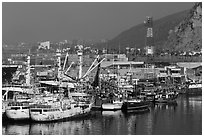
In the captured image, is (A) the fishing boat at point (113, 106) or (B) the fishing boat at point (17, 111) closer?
(B) the fishing boat at point (17, 111)

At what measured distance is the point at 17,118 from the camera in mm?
8570

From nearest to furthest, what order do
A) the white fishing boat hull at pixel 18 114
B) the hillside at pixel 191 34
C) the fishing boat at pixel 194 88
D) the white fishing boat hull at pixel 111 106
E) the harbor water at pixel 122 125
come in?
the harbor water at pixel 122 125 → the white fishing boat hull at pixel 18 114 → the white fishing boat hull at pixel 111 106 → the fishing boat at pixel 194 88 → the hillside at pixel 191 34

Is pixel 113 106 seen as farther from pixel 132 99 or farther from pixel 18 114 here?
pixel 18 114

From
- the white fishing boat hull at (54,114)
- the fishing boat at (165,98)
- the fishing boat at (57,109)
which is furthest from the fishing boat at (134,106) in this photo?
the fishing boat at (165,98)

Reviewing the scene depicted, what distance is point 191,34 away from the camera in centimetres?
3306

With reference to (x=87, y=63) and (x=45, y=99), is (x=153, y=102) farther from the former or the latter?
(x=87, y=63)

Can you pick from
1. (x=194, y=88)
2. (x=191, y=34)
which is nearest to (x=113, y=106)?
(x=194, y=88)

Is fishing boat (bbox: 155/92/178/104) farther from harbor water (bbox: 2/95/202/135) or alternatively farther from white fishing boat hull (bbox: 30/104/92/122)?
white fishing boat hull (bbox: 30/104/92/122)

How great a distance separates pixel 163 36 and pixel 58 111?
37.0m

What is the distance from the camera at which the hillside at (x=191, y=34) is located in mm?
32344

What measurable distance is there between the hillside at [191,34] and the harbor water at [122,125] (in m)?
21.8

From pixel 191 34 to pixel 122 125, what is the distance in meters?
25.4

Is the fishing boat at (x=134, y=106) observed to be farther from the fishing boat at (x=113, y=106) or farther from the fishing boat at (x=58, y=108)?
the fishing boat at (x=58, y=108)

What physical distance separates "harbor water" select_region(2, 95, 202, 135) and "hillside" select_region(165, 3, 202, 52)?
71.5ft
